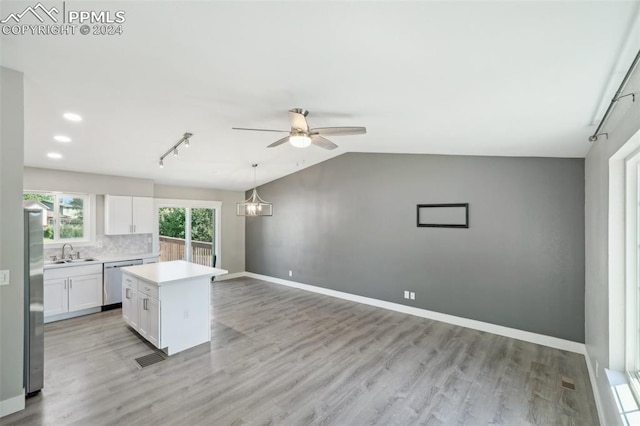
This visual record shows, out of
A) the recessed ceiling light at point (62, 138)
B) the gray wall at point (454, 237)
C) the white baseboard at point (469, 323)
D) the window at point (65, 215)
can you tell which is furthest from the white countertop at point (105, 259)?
the white baseboard at point (469, 323)

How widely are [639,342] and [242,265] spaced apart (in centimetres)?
751

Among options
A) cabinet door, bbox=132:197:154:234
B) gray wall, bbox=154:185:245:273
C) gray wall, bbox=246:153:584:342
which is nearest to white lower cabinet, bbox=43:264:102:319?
cabinet door, bbox=132:197:154:234

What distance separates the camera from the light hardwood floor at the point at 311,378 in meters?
2.35

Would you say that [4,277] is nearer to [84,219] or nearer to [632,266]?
[84,219]

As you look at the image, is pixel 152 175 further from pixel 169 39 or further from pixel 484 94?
pixel 484 94

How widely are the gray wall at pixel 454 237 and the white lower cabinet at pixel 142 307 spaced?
345cm

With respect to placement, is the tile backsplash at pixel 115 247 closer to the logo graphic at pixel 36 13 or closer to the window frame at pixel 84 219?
the window frame at pixel 84 219

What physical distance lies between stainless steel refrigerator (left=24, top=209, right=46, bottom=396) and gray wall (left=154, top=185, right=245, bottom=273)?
4.41 metres

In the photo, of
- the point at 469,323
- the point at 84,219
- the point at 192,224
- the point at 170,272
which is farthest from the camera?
the point at 192,224

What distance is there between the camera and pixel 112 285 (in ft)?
16.3

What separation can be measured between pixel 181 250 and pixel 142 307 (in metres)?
3.90

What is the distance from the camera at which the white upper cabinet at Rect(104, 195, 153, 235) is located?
5305 millimetres

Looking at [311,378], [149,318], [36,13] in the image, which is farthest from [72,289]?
[36,13]

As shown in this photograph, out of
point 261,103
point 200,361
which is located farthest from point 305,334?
point 261,103
